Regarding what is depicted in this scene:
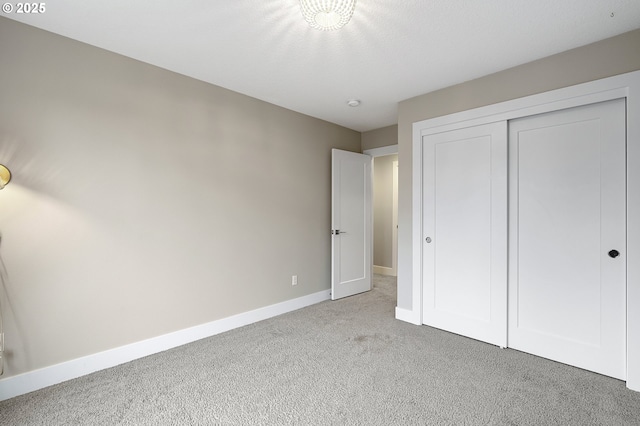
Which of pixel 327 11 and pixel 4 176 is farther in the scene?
pixel 4 176

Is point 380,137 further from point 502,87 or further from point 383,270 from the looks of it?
point 383,270

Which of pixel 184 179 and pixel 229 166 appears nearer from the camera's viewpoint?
pixel 184 179

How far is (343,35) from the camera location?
2244mm

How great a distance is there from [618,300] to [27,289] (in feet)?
14.4

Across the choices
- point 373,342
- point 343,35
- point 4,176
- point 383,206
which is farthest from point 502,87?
point 4,176

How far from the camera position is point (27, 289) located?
2.13 metres

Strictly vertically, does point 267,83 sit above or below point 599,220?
above

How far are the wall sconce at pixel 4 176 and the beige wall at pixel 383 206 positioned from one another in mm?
5270

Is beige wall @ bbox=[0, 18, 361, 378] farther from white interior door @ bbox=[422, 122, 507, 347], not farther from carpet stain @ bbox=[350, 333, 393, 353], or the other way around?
white interior door @ bbox=[422, 122, 507, 347]

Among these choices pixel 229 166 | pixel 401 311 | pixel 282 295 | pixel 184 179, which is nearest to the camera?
pixel 184 179

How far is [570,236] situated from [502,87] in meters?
1.48

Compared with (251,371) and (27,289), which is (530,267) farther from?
(27,289)

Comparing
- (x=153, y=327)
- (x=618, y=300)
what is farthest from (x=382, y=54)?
(x=153, y=327)

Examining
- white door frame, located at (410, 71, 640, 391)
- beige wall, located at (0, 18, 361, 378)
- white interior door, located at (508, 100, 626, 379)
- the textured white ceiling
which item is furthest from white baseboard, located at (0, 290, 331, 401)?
white door frame, located at (410, 71, 640, 391)
